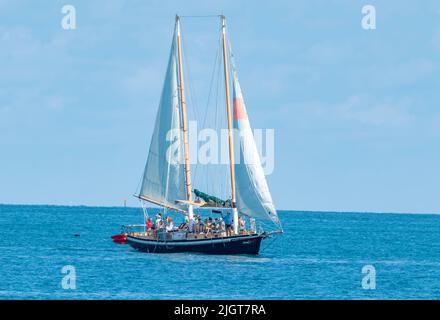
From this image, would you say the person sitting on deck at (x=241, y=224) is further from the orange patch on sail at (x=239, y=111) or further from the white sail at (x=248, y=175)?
the orange patch on sail at (x=239, y=111)

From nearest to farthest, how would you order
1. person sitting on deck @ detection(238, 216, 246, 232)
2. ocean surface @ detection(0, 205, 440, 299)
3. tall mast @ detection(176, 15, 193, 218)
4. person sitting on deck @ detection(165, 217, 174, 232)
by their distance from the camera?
1. ocean surface @ detection(0, 205, 440, 299)
2. person sitting on deck @ detection(238, 216, 246, 232)
3. person sitting on deck @ detection(165, 217, 174, 232)
4. tall mast @ detection(176, 15, 193, 218)

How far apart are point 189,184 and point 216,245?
7747 mm

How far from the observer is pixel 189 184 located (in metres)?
83.2

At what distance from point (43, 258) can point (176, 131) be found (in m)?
14.7

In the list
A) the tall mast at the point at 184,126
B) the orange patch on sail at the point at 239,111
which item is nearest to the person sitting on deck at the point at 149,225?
the tall mast at the point at 184,126

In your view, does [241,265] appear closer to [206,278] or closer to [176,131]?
[206,278]

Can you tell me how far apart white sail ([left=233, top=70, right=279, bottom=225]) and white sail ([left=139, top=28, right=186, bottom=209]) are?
26.1 feet

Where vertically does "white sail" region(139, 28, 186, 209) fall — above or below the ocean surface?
above

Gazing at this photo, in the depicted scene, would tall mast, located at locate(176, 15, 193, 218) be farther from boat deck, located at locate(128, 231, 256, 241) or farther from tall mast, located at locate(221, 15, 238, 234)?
tall mast, located at locate(221, 15, 238, 234)

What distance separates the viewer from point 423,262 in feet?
289

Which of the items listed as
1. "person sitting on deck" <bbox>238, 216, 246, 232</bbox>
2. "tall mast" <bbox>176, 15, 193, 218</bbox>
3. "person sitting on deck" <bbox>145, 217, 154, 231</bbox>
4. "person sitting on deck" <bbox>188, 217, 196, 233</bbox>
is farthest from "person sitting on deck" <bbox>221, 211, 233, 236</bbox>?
"person sitting on deck" <bbox>145, 217, 154, 231</bbox>

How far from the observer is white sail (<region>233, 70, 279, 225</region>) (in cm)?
7594

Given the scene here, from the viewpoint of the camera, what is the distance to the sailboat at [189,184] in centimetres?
7625
